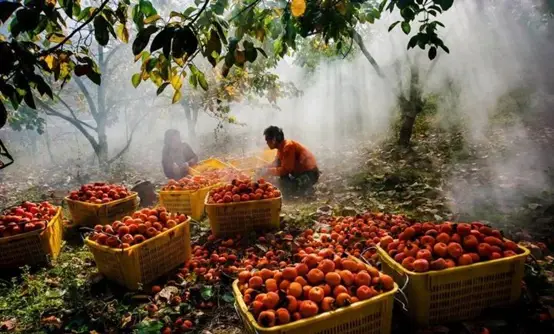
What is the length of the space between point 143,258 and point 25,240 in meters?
1.74

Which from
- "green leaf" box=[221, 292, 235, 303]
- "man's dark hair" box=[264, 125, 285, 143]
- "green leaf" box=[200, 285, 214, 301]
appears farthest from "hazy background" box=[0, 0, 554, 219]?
"green leaf" box=[200, 285, 214, 301]

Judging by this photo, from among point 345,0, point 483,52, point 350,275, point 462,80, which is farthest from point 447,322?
point 483,52

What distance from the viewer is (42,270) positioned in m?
4.16

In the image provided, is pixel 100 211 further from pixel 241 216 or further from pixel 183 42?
pixel 183 42

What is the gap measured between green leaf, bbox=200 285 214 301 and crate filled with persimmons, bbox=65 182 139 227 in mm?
2634

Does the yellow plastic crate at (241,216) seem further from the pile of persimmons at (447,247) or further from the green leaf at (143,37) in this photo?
the green leaf at (143,37)

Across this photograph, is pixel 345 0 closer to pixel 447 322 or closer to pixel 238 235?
pixel 447 322

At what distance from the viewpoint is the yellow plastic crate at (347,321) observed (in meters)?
2.04

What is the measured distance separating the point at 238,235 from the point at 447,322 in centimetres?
264

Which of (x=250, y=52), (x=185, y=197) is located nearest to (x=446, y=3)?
(x=250, y=52)

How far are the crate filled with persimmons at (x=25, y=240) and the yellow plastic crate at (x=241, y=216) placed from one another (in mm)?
1893

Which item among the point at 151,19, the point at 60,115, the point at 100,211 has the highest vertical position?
the point at 60,115

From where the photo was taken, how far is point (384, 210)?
5266mm

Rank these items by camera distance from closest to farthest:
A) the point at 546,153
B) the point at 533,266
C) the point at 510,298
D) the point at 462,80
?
1. the point at 510,298
2. the point at 533,266
3. the point at 546,153
4. the point at 462,80
